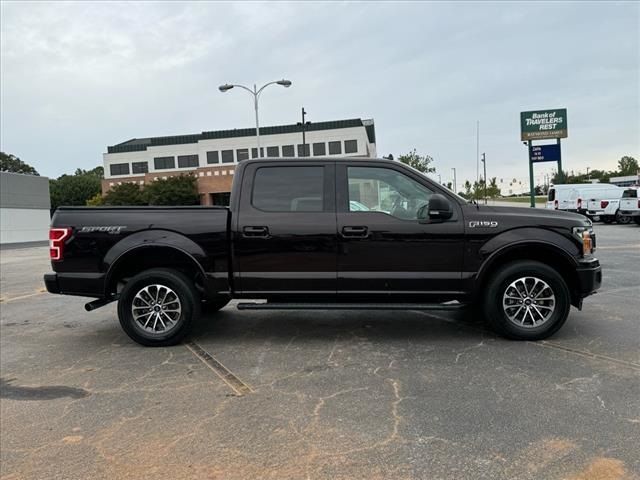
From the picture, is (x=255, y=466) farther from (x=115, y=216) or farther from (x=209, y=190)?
(x=209, y=190)

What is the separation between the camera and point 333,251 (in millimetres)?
5141

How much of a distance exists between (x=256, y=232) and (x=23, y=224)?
4108cm

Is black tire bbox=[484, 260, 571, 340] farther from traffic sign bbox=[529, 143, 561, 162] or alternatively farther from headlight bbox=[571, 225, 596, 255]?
traffic sign bbox=[529, 143, 561, 162]

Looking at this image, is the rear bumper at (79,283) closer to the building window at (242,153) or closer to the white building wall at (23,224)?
the white building wall at (23,224)

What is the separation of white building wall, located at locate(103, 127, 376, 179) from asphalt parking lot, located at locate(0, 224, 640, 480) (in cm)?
6052

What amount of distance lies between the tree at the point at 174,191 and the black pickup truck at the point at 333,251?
181 feet

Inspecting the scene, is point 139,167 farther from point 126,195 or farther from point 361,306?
point 361,306

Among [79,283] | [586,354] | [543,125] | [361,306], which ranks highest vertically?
[543,125]

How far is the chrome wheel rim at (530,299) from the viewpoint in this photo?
508 centimetres

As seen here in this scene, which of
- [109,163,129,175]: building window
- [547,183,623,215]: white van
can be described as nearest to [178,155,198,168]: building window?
[109,163,129,175]: building window

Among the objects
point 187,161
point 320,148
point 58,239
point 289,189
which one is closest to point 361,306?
point 289,189

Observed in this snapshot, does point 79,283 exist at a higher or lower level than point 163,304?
higher

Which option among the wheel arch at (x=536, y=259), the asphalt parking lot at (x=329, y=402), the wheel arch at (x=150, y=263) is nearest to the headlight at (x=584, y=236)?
the wheel arch at (x=536, y=259)

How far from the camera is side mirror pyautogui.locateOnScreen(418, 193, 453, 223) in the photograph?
4.91 meters
